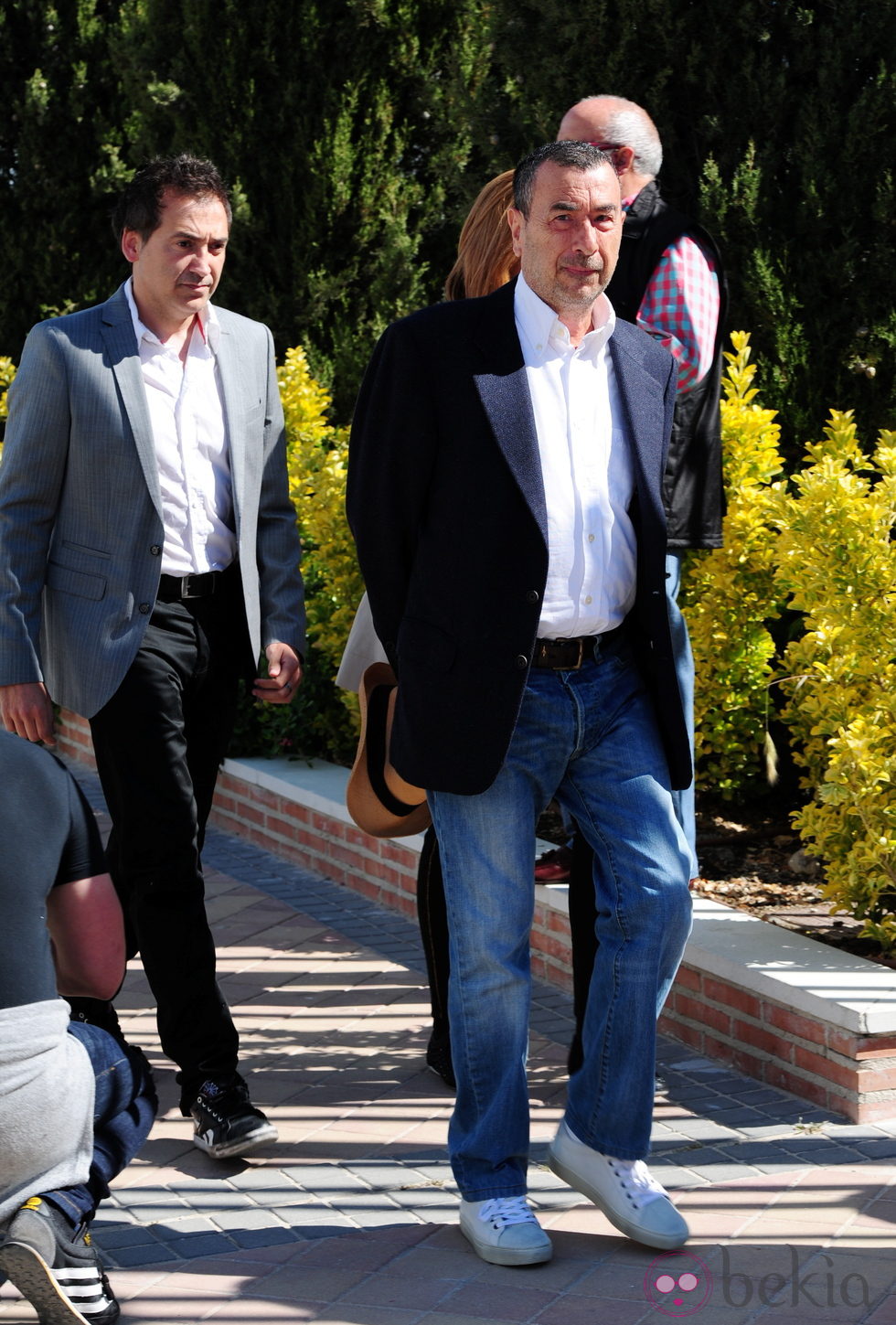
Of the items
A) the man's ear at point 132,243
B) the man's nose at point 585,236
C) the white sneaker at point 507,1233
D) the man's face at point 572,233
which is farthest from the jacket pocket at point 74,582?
the white sneaker at point 507,1233

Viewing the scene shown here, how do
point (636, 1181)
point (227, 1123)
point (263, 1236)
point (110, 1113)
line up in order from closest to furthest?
point (110, 1113)
point (636, 1181)
point (263, 1236)
point (227, 1123)

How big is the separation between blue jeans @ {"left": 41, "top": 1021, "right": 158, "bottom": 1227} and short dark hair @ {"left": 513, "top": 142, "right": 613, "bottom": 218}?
1.78 meters

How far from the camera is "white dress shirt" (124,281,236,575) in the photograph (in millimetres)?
3904

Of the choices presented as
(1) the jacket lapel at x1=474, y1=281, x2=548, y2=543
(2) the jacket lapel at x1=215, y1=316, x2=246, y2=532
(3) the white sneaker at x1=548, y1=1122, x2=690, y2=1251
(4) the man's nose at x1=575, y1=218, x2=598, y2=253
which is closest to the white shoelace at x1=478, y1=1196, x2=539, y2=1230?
(3) the white sneaker at x1=548, y1=1122, x2=690, y2=1251

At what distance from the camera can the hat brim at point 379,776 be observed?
3742 mm

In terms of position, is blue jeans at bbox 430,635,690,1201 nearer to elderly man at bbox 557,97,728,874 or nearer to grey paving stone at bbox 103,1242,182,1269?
grey paving stone at bbox 103,1242,182,1269

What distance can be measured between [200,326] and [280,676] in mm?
883

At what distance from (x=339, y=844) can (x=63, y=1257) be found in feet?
10.7

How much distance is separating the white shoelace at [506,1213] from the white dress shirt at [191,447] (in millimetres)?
1609

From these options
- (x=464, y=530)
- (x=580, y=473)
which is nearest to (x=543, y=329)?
(x=580, y=473)

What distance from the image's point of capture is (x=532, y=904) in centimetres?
322

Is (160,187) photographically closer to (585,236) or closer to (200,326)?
(200,326)

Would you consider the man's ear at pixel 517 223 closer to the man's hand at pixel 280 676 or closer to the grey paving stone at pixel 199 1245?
the man's hand at pixel 280 676

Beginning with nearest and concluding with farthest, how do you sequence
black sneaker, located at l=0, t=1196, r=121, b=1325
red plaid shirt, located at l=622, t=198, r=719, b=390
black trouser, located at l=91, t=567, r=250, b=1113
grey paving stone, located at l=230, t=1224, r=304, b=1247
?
black sneaker, located at l=0, t=1196, r=121, b=1325 → grey paving stone, located at l=230, t=1224, r=304, b=1247 → black trouser, located at l=91, t=567, r=250, b=1113 → red plaid shirt, located at l=622, t=198, r=719, b=390
